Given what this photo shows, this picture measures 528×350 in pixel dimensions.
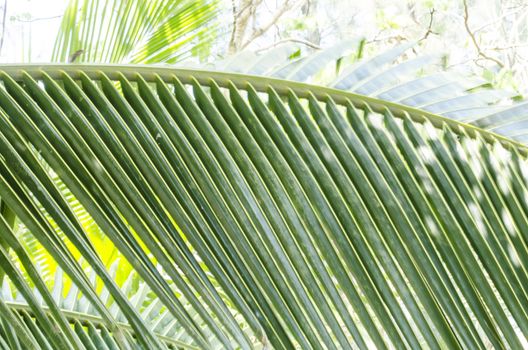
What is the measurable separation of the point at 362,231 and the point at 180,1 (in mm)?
1217

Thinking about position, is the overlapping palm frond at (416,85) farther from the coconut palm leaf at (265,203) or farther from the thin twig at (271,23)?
the thin twig at (271,23)

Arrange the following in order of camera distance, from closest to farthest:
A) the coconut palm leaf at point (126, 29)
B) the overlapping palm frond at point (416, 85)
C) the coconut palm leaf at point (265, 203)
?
the coconut palm leaf at point (265, 203), the overlapping palm frond at point (416, 85), the coconut palm leaf at point (126, 29)

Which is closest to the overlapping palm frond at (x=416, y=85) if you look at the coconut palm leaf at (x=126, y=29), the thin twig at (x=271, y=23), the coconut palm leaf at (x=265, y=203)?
the coconut palm leaf at (x=265, y=203)

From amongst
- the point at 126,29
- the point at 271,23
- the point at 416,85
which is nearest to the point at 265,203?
the point at 416,85

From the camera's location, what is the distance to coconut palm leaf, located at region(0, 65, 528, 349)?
44 cm

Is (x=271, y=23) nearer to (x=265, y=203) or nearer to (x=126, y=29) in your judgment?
(x=126, y=29)

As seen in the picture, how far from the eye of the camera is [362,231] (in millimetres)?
547

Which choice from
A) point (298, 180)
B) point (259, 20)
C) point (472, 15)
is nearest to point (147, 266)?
point (298, 180)

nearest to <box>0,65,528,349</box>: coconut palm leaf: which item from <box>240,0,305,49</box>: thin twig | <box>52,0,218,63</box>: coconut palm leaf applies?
<box>52,0,218,63</box>: coconut palm leaf

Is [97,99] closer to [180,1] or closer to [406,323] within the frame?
[406,323]

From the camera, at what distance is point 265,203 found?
20.5 inches

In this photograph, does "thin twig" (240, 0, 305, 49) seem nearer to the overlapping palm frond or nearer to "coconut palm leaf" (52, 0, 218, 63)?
"coconut palm leaf" (52, 0, 218, 63)

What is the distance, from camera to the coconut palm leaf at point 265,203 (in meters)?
0.44

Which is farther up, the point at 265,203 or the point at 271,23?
the point at 271,23
